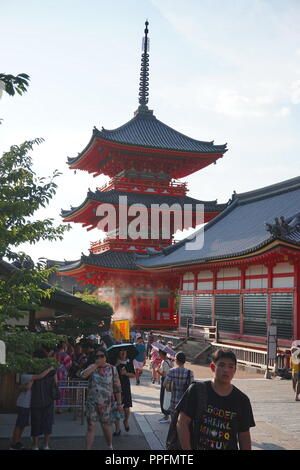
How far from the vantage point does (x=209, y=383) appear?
4680 mm

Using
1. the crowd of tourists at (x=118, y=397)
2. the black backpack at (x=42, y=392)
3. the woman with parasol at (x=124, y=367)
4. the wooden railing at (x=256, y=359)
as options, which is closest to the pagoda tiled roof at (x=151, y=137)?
the wooden railing at (x=256, y=359)

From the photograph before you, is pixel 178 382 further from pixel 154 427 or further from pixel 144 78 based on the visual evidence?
pixel 144 78

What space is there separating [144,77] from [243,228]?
24326mm

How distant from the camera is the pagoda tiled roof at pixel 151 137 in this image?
1404 inches

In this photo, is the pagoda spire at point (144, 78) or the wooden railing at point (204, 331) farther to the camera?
the pagoda spire at point (144, 78)

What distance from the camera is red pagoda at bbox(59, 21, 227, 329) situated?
34.0 meters

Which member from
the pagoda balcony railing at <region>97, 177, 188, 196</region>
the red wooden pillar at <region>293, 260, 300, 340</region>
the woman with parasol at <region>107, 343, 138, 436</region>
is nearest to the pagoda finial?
the pagoda balcony railing at <region>97, 177, 188, 196</region>

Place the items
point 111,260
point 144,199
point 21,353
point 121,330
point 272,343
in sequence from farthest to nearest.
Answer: point 144,199 < point 111,260 < point 272,343 < point 121,330 < point 21,353

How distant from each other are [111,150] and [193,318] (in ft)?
46.1

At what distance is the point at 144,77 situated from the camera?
46469mm

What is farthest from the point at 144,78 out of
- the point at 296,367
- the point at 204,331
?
the point at 296,367

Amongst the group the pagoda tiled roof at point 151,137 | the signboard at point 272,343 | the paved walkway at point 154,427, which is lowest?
the paved walkway at point 154,427

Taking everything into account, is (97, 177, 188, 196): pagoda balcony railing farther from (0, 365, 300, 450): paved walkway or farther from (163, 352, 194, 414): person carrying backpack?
(163, 352, 194, 414): person carrying backpack

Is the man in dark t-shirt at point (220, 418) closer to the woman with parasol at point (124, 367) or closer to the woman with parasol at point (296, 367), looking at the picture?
the woman with parasol at point (124, 367)
